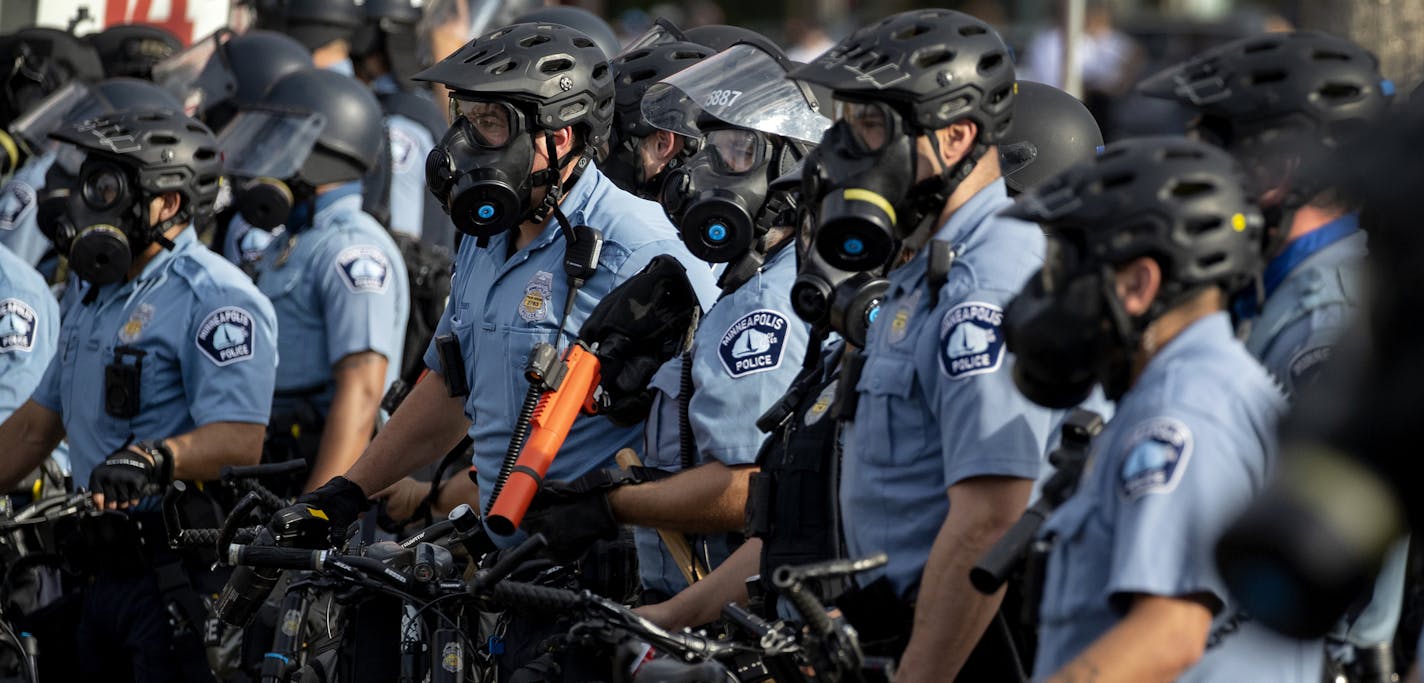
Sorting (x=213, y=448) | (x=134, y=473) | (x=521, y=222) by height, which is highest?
(x=521, y=222)

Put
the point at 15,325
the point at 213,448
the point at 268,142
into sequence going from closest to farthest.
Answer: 1. the point at 213,448
2. the point at 15,325
3. the point at 268,142

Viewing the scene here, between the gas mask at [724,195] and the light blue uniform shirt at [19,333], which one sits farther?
the light blue uniform shirt at [19,333]

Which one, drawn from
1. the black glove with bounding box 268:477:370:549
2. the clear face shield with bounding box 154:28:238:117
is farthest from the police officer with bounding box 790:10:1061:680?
the clear face shield with bounding box 154:28:238:117

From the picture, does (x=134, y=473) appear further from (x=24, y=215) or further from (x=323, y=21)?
(x=323, y=21)

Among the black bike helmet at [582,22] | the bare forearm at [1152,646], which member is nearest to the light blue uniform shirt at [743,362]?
the bare forearm at [1152,646]

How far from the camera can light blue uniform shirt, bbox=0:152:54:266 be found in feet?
30.7

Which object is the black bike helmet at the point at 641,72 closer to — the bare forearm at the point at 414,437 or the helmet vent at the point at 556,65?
the helmet vent at the point at 556,65

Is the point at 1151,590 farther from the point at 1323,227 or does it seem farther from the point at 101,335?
the point at 101,335

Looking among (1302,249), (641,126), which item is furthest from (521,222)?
(1302,249)

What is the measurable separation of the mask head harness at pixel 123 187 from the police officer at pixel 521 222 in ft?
4.92

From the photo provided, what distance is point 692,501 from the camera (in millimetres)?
4574

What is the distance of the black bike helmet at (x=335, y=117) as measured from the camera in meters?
8.12

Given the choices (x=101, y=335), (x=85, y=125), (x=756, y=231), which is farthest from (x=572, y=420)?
(x=85, y=125)

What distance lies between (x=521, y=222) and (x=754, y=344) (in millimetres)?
947
